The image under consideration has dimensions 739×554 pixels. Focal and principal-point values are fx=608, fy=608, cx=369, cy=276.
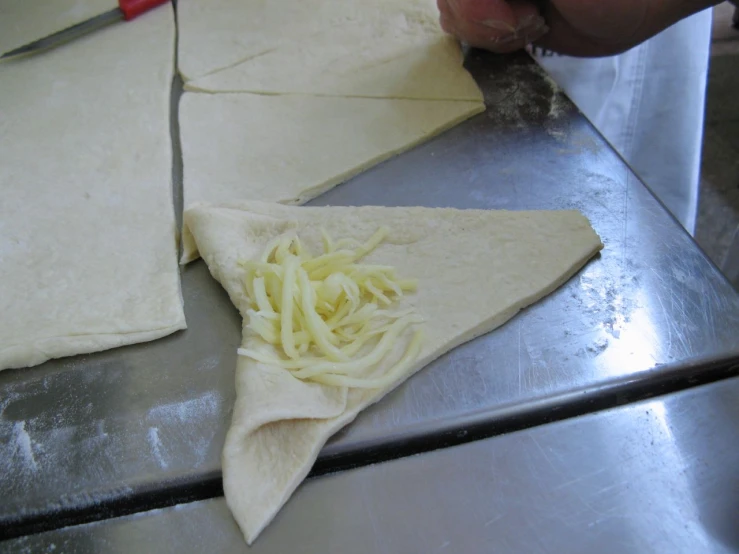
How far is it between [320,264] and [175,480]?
48 centimetres

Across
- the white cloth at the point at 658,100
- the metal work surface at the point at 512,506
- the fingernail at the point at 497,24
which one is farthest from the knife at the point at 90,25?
the metal work surface at the point at 512,506

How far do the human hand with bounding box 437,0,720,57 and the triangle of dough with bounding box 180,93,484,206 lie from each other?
0.92ft

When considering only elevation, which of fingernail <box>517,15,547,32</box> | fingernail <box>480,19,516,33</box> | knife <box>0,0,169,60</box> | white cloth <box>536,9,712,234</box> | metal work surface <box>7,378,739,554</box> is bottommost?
white cloth <box>536,9,712,234</box>

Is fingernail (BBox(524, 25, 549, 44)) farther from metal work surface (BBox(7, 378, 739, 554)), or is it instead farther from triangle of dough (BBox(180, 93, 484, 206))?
metal work surface (BBox(7, 378, 739, 554))

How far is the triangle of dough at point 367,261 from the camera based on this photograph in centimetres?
100

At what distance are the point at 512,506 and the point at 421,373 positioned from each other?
0.95 feet

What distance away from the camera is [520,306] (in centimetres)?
125

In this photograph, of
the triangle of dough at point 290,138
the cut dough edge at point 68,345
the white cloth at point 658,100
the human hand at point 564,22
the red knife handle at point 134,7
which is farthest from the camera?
the white cloth at point 658,100

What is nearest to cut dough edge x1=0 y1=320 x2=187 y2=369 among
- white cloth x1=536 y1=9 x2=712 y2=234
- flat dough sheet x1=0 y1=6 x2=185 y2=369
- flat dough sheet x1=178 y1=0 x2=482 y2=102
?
flat dough sheet x1=0 y1=6 x2=185 y2=369

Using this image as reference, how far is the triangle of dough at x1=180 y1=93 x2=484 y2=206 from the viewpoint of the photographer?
5.06 ft

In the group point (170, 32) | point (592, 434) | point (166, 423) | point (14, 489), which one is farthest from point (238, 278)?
point (170, 32)

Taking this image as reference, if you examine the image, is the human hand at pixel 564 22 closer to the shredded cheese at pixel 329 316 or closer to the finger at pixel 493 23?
the finger at pixel 493 23

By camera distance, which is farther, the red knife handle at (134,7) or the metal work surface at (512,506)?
the red knife handle at (134,7)

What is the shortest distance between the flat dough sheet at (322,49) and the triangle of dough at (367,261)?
1.84ft
